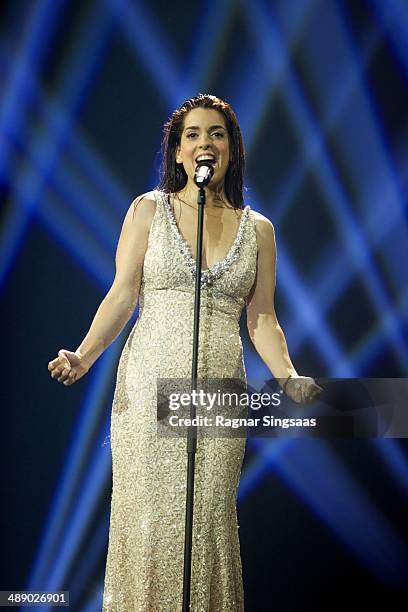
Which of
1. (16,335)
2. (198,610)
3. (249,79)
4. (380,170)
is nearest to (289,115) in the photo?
(249,79)

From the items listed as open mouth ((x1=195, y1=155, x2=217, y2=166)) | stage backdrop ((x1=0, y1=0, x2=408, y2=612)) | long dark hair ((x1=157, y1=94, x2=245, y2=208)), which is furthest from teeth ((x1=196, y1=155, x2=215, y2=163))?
stage backdrop ((x1=0, y1=0, x2=408, y2=612))

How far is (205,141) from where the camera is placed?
2.42m

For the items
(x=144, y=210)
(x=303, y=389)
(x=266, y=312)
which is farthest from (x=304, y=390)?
(x=144, y=210)

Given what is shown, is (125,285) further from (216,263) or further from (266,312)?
(266,312)

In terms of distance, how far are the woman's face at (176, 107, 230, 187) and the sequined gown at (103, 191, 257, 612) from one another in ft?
0.63

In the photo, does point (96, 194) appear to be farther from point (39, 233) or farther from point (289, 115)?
point (289, 115)

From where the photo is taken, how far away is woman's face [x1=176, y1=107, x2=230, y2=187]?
2.42 m

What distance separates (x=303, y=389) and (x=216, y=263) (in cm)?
41

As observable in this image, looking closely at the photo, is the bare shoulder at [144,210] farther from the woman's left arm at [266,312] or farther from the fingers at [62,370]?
the fingers at [62,370]

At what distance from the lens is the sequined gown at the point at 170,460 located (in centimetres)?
224

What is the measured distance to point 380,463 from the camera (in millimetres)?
3482

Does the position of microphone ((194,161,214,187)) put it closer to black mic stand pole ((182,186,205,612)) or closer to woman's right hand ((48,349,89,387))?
black mic stand pole ((182,186,205,612))

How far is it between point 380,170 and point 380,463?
1.15m

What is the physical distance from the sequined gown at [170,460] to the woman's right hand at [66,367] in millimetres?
183
